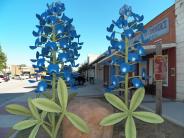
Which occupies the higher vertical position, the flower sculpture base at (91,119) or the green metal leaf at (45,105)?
the green metal leaf at (45,105)

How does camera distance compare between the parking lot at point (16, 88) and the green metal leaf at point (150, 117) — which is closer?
the green metal leaf at point (150, 117)

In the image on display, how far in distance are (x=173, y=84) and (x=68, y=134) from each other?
424 inches

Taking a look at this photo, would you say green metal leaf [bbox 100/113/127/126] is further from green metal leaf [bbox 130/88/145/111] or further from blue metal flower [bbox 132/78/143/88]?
blue metal flower [bbox 132/78/143/88]

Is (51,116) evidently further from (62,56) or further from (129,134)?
(129,134)

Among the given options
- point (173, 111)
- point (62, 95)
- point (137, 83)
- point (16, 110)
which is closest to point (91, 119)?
point (62, 95)

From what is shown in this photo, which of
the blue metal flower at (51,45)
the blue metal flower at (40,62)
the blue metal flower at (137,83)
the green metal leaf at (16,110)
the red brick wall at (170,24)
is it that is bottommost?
the green metal leaf at (16,110)

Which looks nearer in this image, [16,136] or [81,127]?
[81,127]

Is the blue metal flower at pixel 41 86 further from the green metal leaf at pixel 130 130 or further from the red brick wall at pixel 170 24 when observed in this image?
the red brick wall at pixel 170 24

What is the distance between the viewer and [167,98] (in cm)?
1566

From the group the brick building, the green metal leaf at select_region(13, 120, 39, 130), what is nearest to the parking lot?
the brick building

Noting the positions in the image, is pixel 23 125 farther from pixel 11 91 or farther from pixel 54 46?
pixel 11 91

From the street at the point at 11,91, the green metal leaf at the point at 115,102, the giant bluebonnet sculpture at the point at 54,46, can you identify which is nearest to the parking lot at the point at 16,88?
the street at the point at 11,91

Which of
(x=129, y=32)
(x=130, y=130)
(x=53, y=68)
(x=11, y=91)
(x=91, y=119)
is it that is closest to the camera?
(x=130, y=130)

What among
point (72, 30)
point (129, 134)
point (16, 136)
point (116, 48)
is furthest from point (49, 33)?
point (16, 136)
